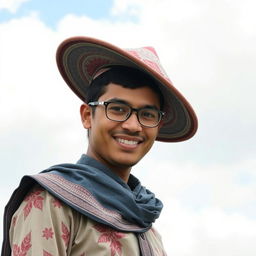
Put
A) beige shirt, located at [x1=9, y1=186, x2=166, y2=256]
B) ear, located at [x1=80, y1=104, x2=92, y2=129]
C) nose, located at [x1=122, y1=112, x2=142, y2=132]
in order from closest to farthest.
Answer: beige shirt, located at [x1=9, y1=186, x2=166, y2=256] → nose, located at [x1=122, y1=112, x2=142, y2=132] → ear, located at [x1=80, y1=104, x2=92, y2=129]

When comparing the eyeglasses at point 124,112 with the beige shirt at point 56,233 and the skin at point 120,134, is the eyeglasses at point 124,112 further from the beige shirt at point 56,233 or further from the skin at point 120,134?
the beige shirt at point 56,233

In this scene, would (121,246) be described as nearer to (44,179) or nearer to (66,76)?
(44,179)

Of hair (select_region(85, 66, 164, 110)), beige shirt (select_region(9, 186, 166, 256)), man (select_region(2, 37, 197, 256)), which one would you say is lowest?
beige shirt (select_region(9, 186, 166, 256))

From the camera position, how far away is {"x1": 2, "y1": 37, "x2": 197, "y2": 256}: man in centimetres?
325

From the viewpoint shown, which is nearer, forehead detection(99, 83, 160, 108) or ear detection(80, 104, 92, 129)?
forehead detection(99, 83, 160, 108)

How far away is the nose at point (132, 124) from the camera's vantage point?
3490 millimetres

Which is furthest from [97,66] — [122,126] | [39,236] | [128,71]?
[39,236]

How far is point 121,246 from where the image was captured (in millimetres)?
3379

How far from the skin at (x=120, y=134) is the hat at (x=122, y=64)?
14cm

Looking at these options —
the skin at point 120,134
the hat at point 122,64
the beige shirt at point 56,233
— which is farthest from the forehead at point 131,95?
the beige shirt at point 56,233

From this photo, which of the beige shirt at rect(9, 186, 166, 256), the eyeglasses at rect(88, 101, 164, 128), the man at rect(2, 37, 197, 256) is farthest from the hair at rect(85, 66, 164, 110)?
the beige shirt at rect(9, 186, 166, 256)

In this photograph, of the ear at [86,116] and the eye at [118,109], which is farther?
the ear at [86,116]

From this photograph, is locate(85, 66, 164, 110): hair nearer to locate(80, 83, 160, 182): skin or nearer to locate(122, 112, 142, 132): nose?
locate(80, 83, 160, 182): skin

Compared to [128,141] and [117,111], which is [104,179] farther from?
[117,111]
